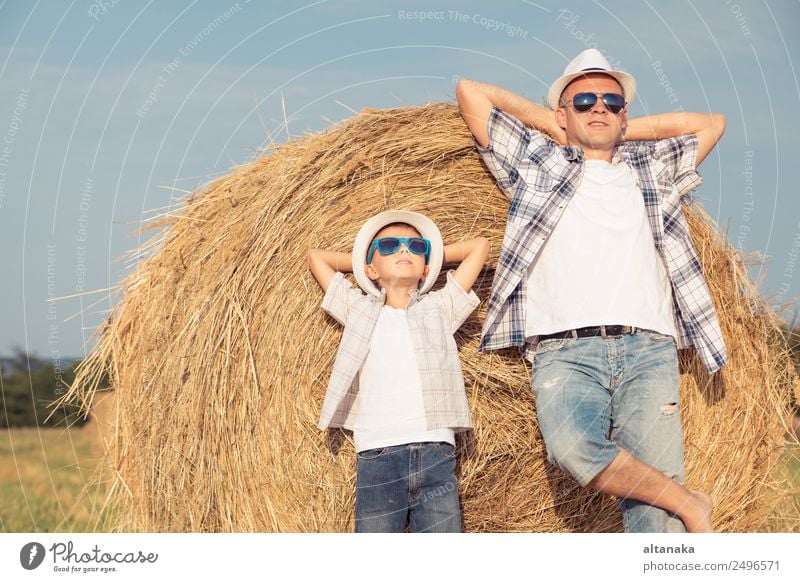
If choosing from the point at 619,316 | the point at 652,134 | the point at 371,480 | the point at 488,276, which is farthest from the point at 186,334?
the point at 652,134

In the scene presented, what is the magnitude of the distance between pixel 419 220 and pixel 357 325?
0.66 meters

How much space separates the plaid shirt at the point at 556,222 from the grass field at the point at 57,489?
1257 millimetres

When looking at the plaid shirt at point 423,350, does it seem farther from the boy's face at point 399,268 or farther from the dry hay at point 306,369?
the dry hay at point 306,369

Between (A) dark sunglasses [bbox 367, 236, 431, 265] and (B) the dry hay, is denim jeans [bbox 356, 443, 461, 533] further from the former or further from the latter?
(A) dark sunglasses [bbox 367, 236, 431, 265]

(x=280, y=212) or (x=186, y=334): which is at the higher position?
(x=280, y=212)

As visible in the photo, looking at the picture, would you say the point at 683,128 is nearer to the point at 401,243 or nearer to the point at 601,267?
the point at 601,267

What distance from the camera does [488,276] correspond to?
5.38 meters

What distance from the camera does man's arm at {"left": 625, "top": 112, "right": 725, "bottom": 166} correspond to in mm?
4840

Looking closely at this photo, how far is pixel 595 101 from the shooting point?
181 inches

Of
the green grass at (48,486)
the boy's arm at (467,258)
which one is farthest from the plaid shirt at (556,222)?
the green grass at (48,486)
